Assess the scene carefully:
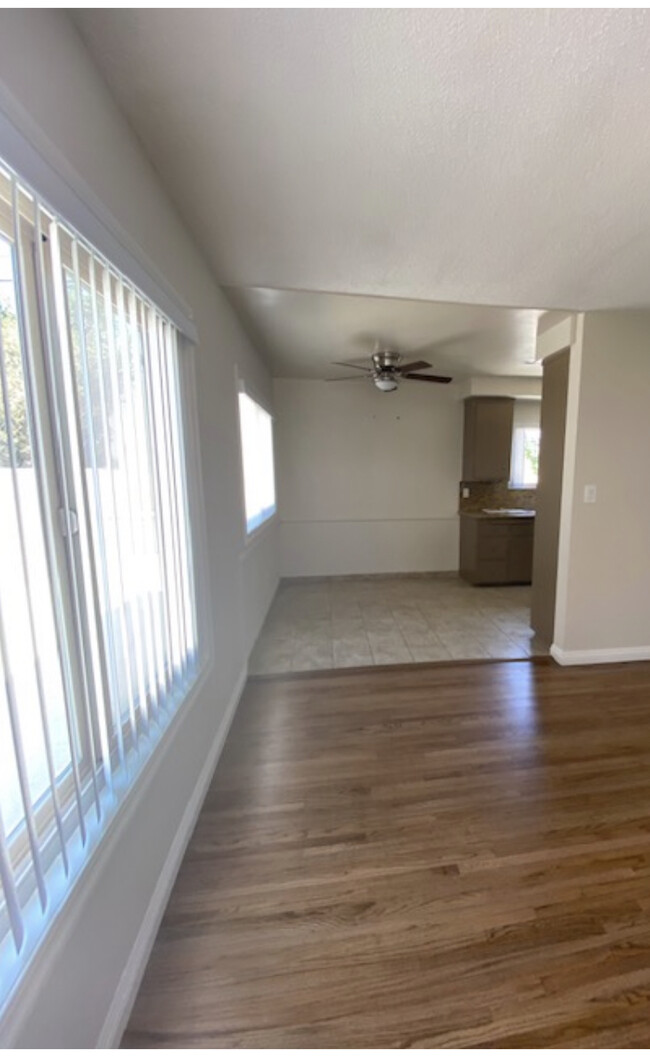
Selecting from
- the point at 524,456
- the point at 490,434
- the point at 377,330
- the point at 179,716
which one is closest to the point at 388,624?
the point at 179,716

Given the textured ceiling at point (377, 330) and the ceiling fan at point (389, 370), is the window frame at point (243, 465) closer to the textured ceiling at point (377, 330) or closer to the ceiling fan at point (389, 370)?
the textured ceiling at point (377, 330)

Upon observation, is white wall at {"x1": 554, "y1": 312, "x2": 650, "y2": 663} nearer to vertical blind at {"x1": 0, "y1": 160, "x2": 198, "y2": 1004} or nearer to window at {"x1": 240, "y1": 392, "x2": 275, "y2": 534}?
window at {"x1": 240, "y1": 392, "x2": 275, "y2": 534}

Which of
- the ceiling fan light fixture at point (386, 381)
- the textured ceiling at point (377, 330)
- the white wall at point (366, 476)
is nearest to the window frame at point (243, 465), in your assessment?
the white wall at point (366, 476)

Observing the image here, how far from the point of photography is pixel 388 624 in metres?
3.59

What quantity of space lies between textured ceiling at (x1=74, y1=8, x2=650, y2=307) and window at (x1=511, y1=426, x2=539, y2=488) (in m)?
3.41

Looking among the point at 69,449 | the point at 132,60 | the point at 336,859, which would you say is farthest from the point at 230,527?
the point at 132,60

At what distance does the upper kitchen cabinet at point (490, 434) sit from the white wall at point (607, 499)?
209 cm

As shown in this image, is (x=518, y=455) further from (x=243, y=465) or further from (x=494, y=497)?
(x=243, y=465)

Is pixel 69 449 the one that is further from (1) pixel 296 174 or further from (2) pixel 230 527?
(2) pixel 230 527

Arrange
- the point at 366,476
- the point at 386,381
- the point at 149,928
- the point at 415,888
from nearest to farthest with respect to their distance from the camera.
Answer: the point at 149,928 → the point at 415,888 → the point at 386,381 → the point at 366,476

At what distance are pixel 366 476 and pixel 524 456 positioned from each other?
2155mm

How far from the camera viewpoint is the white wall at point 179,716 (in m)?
0.75

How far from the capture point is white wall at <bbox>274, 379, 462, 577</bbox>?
4.82 meters

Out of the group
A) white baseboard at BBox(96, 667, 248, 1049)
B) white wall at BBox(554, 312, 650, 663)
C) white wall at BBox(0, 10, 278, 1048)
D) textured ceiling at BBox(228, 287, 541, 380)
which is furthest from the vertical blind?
white wall at BBox(554, 312, 650, 663)
